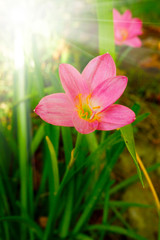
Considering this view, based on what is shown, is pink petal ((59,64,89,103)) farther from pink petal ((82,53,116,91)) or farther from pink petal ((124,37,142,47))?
pink petal ((124,37,142,47))

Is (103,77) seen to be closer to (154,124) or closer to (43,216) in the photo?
(43,216)

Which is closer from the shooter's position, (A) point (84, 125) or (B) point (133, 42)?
(A) point (84, 125)

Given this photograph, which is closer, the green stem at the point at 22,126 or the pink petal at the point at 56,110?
the pink petal at the point at 56,110

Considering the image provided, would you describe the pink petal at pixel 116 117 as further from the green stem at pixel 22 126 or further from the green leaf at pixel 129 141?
the green stem at pixel 22 126

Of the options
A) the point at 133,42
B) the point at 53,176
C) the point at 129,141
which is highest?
the point at 133,42

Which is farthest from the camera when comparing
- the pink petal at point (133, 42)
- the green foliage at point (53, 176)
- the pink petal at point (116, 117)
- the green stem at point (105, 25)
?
the pink petal at point (133, 42)

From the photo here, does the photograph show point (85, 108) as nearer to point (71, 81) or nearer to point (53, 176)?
A: point (71, 81)

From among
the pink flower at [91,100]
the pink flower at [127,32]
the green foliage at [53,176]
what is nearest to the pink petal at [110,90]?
the pink flower at [91,100]

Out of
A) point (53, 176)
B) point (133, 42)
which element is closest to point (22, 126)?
point (53, 176)
